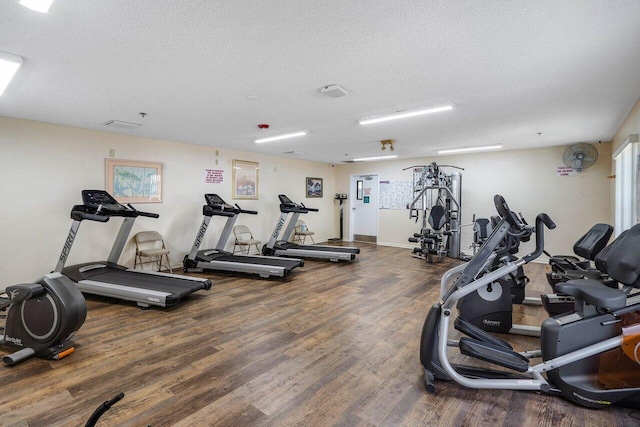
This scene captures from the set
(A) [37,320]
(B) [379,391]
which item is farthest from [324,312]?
(A) [37,320]

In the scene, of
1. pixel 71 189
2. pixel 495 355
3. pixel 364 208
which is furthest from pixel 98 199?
pixel 364 208

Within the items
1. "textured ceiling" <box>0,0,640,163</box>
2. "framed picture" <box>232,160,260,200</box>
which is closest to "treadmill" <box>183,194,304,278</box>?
"framed picture" <box>232,160,260,200</box>

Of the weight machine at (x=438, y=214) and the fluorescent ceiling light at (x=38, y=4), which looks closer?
Result: the fluorescent ceiling light at (x=38, y=4)

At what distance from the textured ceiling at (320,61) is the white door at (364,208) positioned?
4693 mm

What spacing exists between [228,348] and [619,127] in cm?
604

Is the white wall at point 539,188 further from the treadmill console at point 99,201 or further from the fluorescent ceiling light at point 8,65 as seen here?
the fluorescent ceiling light at point 8,65

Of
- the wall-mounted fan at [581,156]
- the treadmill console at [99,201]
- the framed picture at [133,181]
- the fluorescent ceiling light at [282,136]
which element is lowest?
the treadmill console at [99,201]

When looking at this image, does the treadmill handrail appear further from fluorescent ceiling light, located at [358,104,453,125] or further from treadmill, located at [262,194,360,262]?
fluorescent ceiling light, located at [358,104,453,125]

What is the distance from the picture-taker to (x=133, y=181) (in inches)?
207

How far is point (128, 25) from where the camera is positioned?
1.93m

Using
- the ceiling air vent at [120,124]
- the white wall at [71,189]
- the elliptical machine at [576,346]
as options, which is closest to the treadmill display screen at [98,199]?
the white wall at [71,189]

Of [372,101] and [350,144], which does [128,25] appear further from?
[350,144]

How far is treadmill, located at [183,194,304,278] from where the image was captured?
16.8ft

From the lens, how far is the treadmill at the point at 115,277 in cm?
369
